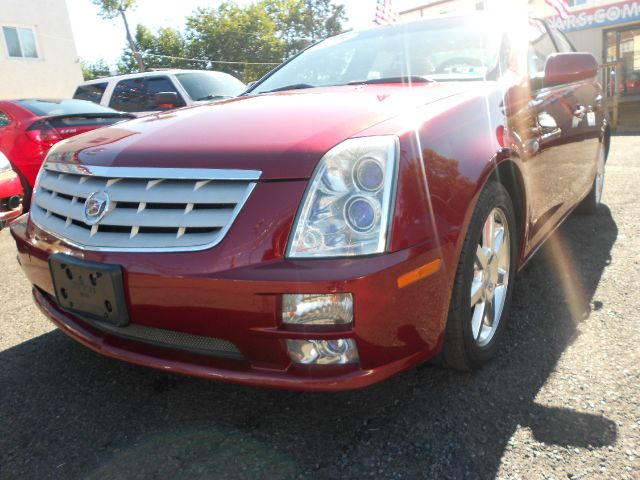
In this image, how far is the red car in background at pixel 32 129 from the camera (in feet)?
17.4

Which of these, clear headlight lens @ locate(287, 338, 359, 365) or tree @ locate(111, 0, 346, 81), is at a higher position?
tree @ locate(111, 0, 346, 81)

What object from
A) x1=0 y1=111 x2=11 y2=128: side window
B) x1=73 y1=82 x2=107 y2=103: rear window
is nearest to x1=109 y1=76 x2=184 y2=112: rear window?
x1=73 y1=82 x2=107 y2=103: rear window

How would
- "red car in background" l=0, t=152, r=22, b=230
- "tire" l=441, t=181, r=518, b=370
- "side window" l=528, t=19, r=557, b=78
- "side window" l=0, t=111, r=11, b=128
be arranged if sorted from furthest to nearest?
"side window" l=0, t=111, r=11, b=128 → "red car in background" l=0, t=152, r=22, b=230 → "side window" l=528, t=19, r=557, b=78 → "tire" l=441, t=181, r=518, b=370

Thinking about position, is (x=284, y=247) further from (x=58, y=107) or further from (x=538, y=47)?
(x=58, y=107)

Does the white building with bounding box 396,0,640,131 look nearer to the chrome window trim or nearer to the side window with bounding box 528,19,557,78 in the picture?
the side window with bounding box 528,19,557,78

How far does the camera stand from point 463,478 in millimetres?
1580

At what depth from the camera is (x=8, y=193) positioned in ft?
15.2

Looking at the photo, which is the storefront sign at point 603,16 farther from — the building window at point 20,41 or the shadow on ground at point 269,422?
the shadow on ground at point 269,422

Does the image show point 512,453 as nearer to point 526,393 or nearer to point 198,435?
point 526,393

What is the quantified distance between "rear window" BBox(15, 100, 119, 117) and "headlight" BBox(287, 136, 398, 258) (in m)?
4.82

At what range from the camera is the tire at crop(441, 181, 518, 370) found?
1877 millimetres

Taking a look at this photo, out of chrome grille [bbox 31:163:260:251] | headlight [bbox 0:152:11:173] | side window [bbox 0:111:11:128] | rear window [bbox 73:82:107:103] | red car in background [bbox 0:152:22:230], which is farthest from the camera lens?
rear window [bbox 73:82:107:103]

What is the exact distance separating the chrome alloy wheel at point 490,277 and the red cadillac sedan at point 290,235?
0.01 m

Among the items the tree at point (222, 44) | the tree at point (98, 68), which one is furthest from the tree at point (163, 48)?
the tree at point (98, 68)
